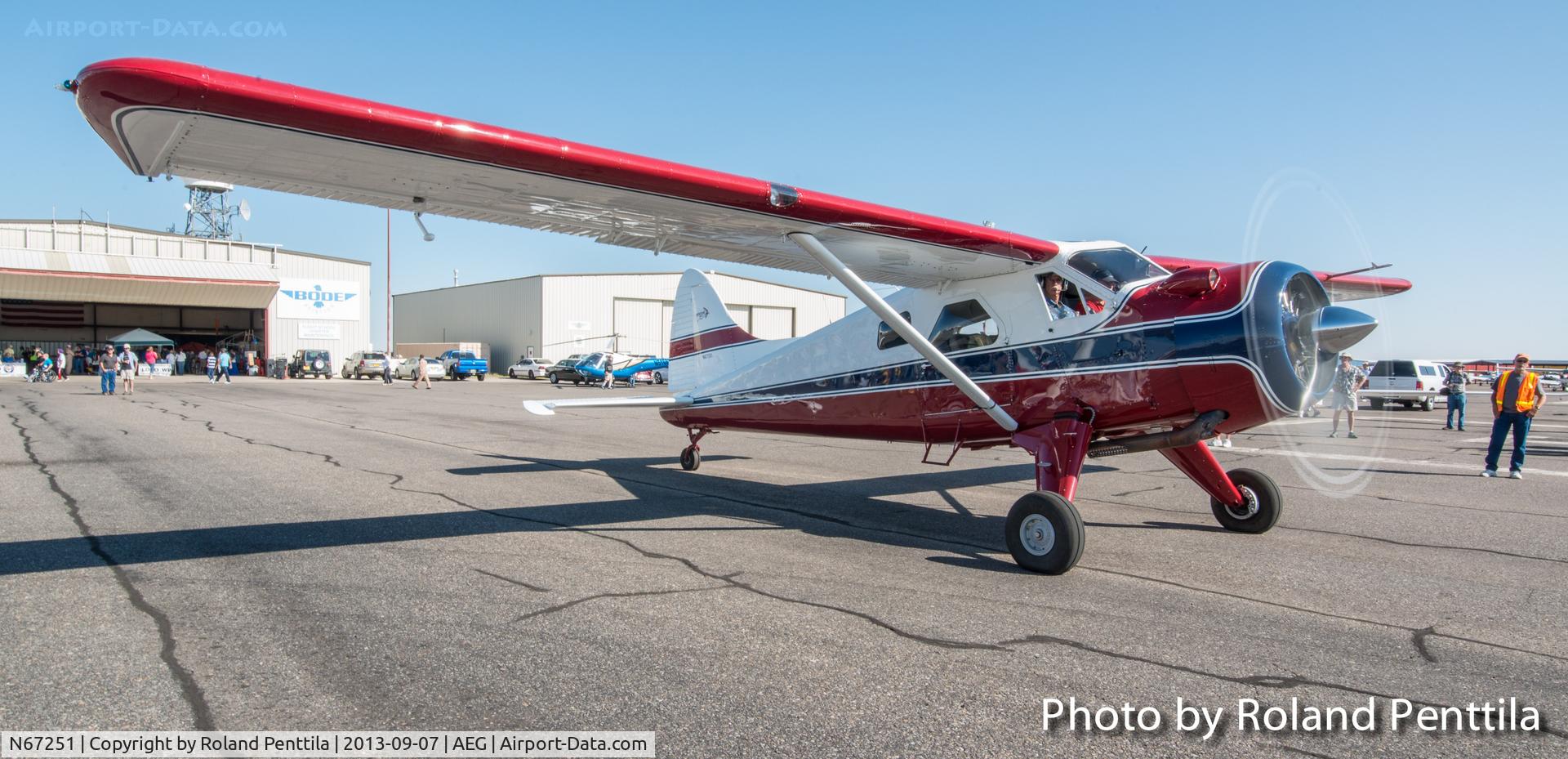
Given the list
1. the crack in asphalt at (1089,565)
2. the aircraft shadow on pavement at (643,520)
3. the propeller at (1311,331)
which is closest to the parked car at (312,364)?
the crack in asphalt at (1089,565)

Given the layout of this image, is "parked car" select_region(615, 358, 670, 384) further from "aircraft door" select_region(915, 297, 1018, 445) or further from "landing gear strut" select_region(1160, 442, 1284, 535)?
"landing gear strut" select_region(1160, 442, 1284, 535)

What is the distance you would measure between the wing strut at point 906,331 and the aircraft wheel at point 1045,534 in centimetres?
99

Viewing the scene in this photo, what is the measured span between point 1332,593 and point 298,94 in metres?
6.22

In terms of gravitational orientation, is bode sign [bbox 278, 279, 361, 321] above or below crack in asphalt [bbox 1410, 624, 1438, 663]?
above

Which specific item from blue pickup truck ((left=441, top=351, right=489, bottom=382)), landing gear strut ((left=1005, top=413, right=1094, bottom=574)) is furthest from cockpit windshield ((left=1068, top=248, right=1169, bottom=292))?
blue pickup truck ((left=441, top=351, right=489, bottom=382))

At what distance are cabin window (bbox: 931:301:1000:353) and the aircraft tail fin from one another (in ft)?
10.4

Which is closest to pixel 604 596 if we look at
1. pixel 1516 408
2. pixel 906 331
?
pixel 906 331

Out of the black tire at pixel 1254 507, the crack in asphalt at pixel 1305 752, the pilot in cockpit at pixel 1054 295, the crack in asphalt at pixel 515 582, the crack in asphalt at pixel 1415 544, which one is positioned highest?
the pilot in cockpit at pixel 1054 295

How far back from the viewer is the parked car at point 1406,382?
29.7 metres

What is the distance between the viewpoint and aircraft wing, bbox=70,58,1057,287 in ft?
12.4

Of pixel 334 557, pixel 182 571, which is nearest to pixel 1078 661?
pixel 334 557

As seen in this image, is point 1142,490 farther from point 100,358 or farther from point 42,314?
point 42,314

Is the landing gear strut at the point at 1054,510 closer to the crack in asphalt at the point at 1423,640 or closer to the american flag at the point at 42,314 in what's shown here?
the crack in asphalt at the point at 1423,640

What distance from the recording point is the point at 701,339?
425 inches
